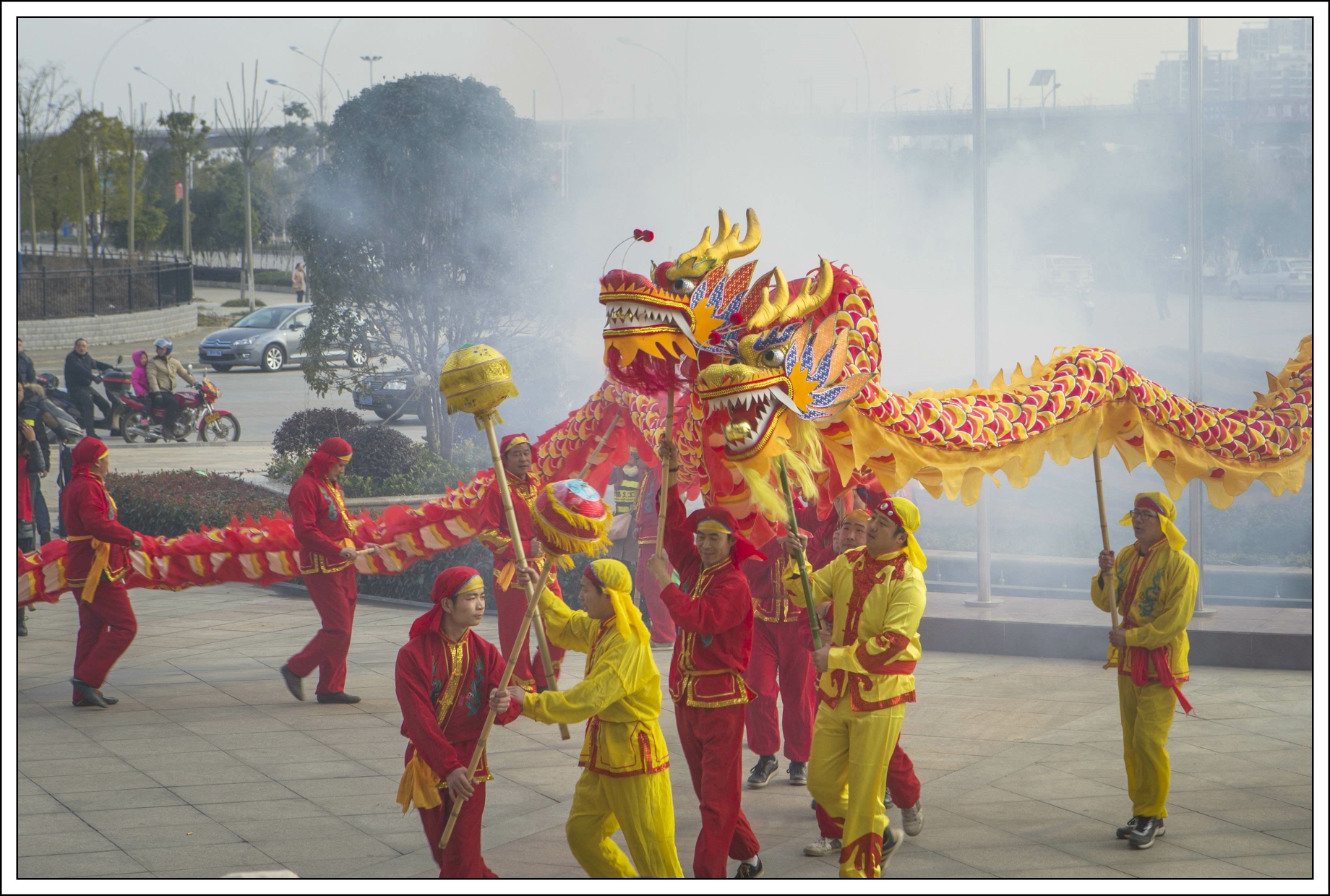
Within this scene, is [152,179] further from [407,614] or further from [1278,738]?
[1278,738]

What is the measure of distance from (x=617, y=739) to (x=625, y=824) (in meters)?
0.28

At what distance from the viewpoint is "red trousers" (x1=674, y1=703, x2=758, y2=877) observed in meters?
4.62

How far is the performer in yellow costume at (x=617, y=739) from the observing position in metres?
4.19

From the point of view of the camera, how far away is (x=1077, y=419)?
6082 millimetres

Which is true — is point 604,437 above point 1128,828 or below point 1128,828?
above

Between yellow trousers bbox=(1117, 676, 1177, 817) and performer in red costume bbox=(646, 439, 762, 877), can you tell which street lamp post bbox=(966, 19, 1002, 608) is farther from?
performer in red costume bbox=(646, 439, 762, 877)

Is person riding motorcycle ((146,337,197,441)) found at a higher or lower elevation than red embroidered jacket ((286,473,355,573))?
higher

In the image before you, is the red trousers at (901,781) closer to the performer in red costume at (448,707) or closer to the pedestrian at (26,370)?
the performer in red costume at (448,707)

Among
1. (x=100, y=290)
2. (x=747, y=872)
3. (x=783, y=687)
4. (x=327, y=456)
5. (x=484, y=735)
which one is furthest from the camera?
(x=100, y=290)

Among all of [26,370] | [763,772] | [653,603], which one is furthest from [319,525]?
[26,370]

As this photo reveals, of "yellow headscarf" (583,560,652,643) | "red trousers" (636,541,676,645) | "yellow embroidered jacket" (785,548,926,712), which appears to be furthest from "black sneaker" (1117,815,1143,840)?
"red trousers" (636,541,676,645)

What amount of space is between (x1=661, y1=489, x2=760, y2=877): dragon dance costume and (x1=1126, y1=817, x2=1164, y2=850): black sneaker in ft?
5.40

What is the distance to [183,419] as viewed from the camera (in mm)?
17266

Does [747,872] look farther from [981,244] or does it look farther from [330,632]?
[981,244]
